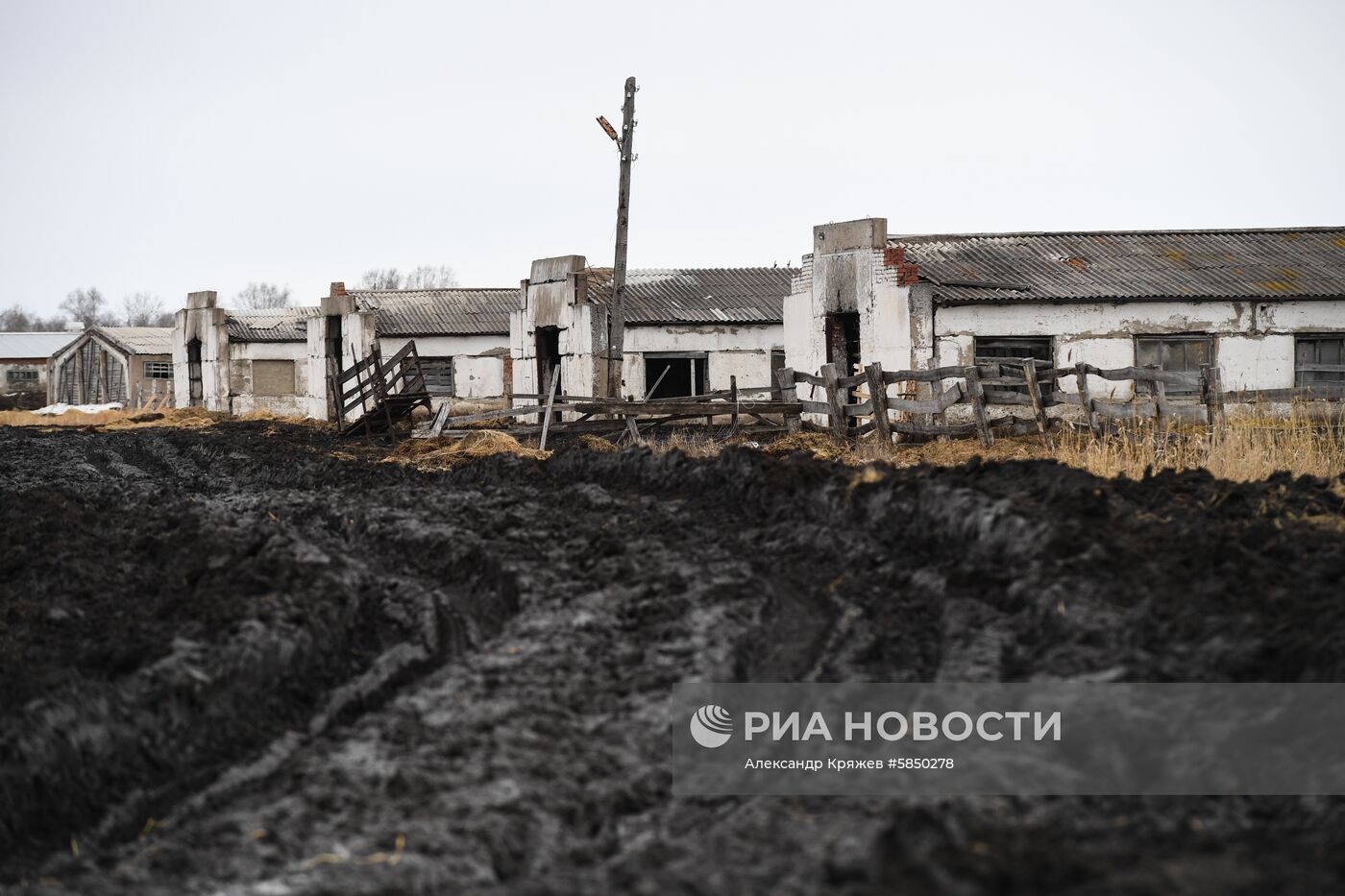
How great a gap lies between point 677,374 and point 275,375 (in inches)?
584

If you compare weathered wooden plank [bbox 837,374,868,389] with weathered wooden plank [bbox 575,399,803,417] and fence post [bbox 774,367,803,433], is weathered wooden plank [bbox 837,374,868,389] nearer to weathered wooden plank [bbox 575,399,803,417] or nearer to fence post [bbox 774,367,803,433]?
fence post [bbox 774,367,803,433]

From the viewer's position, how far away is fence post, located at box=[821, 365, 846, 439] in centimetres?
1825

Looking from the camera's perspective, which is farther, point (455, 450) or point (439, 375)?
point (439, 375)

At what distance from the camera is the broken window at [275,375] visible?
3928 centimetres

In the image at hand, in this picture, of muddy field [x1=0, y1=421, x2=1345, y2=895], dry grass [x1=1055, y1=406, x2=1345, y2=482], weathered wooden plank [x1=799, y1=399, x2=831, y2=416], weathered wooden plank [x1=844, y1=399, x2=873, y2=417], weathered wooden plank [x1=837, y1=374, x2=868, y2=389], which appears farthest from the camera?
weathered wooden plank [x1=799, y1=399, x2=831, y2=416]

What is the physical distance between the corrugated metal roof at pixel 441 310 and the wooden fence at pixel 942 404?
10.2 meters

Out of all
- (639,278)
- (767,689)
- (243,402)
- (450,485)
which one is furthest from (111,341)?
(767,689)

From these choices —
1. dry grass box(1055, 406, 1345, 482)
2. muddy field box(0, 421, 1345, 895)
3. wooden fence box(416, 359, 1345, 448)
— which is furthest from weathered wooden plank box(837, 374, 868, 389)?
muddy field box(0, 421, 1345, 895)

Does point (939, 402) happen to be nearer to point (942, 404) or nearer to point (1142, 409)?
point (942, 404)

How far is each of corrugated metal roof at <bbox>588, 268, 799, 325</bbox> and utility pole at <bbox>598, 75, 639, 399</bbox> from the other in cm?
212

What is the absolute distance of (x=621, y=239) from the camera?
88.5 ft

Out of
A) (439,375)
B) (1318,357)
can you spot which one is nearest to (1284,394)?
(1318,357)

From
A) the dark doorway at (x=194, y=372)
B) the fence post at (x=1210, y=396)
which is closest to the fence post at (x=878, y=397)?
the fence post at (x=1210, y=396)

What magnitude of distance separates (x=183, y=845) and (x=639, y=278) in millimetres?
27541
